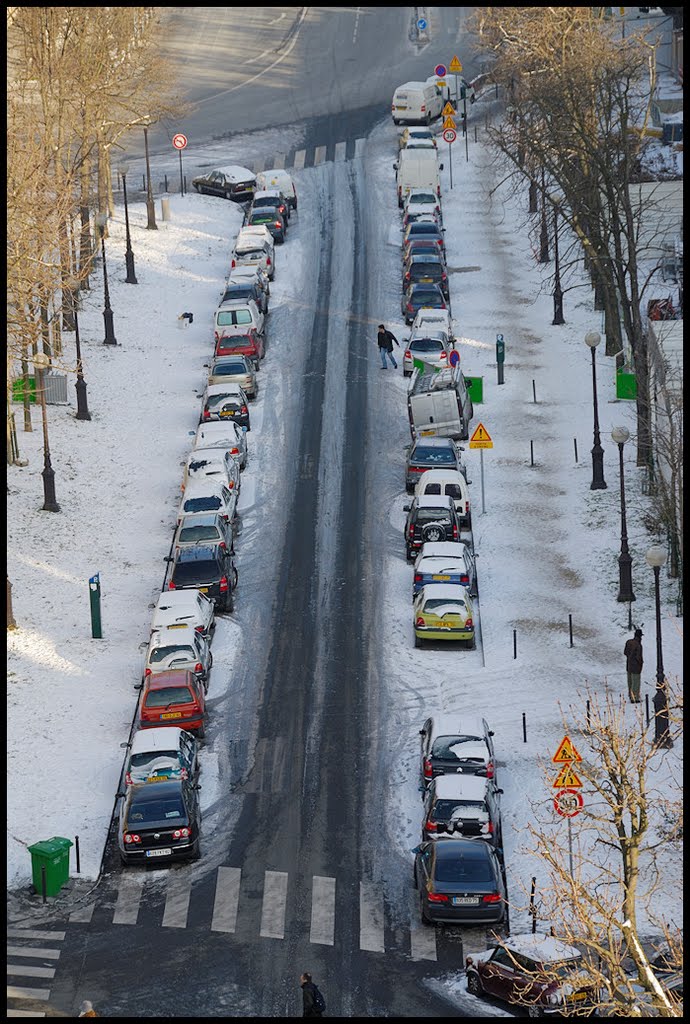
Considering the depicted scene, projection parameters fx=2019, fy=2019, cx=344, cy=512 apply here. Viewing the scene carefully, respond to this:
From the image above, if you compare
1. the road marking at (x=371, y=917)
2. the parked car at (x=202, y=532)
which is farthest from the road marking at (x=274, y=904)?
the parked car at (x=202, y=532)

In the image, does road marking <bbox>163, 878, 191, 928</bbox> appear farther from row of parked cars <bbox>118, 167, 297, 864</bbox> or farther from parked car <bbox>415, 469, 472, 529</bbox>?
parked car <bbox>415, 469, 472, 529</bbox>

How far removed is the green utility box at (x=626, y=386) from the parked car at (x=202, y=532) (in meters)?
14.6

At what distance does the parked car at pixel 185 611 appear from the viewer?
44.2m

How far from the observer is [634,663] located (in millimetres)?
41625

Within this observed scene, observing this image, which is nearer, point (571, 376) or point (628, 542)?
point (628, 542)

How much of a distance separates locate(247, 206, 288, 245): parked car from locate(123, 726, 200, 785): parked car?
1440 inches

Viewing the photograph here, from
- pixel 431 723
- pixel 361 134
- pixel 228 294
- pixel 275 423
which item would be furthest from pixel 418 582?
pixel 361 134

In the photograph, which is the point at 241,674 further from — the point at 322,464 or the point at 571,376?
the point at 571,376

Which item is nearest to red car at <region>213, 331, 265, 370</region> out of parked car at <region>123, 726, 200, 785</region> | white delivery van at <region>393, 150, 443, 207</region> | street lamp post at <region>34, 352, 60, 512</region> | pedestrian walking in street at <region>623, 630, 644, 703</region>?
street lamp post at <region>34, 352, 60, 512</region>

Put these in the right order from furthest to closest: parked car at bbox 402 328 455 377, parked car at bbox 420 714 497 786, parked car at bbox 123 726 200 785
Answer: parked car at bbox 402 328 455 377, parked car at bbox 420 714 497 786, parked car at bbox 123 726 200 785

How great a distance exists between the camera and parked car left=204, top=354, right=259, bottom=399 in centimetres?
5981

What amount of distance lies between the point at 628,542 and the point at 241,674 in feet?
34.9

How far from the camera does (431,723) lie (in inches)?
1580

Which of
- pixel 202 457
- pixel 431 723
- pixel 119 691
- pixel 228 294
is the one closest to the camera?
pixel 431 723
